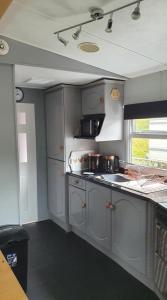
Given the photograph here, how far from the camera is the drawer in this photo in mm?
3098

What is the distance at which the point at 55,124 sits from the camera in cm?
357

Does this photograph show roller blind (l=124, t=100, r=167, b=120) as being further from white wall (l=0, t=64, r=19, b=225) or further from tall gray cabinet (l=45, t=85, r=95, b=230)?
white wall (l=0, t=64, r=19, b=225)

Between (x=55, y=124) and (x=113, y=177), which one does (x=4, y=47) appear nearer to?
(x=55, y=124)

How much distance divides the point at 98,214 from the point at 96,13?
204cm

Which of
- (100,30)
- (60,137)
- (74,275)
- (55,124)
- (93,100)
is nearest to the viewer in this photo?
(100,30)

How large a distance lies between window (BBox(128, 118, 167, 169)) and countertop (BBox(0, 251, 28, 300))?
6.84 ft

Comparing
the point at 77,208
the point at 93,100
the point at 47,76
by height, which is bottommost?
the point at 77,208

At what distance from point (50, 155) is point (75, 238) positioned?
1245 mm

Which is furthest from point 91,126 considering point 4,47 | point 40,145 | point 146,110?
point 4,47

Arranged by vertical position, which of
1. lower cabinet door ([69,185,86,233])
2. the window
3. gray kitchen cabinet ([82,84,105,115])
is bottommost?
lower cabinet door ([69,185,86,233])

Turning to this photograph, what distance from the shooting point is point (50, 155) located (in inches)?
149

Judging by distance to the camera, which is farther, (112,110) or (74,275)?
(112,110)

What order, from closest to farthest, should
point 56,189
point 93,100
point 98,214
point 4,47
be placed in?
1. point 4,47
2. point 98,214
3. point 93,100
4. point 56,189

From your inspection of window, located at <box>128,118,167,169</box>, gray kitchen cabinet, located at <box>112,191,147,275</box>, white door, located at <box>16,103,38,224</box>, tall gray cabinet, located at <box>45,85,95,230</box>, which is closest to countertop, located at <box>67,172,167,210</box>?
gray kitchen cabinet, located at <box>112,191,147,275</box>
